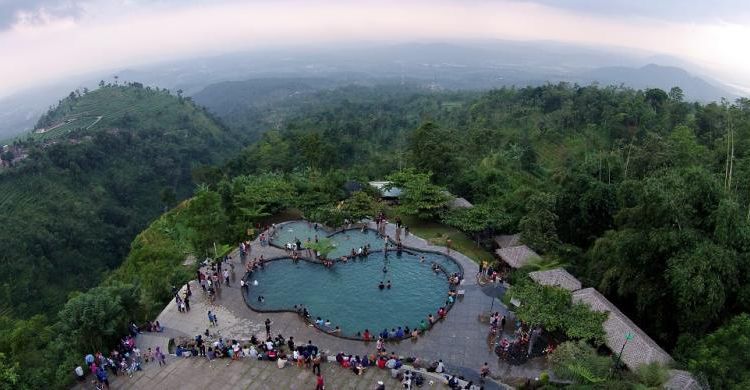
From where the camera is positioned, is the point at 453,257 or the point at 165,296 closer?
the point at 165,296

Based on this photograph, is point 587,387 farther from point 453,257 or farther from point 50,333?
point 50,333

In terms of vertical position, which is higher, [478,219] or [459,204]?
[478,219]

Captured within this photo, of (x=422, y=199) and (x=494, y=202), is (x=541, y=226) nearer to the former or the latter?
(x=494, y=202)

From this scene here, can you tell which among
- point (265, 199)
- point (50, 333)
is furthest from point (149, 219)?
point (50, 333)

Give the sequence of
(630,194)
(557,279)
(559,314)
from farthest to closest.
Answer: (630,194) → (557,279) → (559,314)

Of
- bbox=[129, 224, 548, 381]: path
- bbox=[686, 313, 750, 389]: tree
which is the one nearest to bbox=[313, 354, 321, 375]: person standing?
bbox=[129, 224, 548, 381]: path

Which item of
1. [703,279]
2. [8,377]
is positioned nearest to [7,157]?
[8,377]

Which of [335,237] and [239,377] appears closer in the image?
[239,377]
